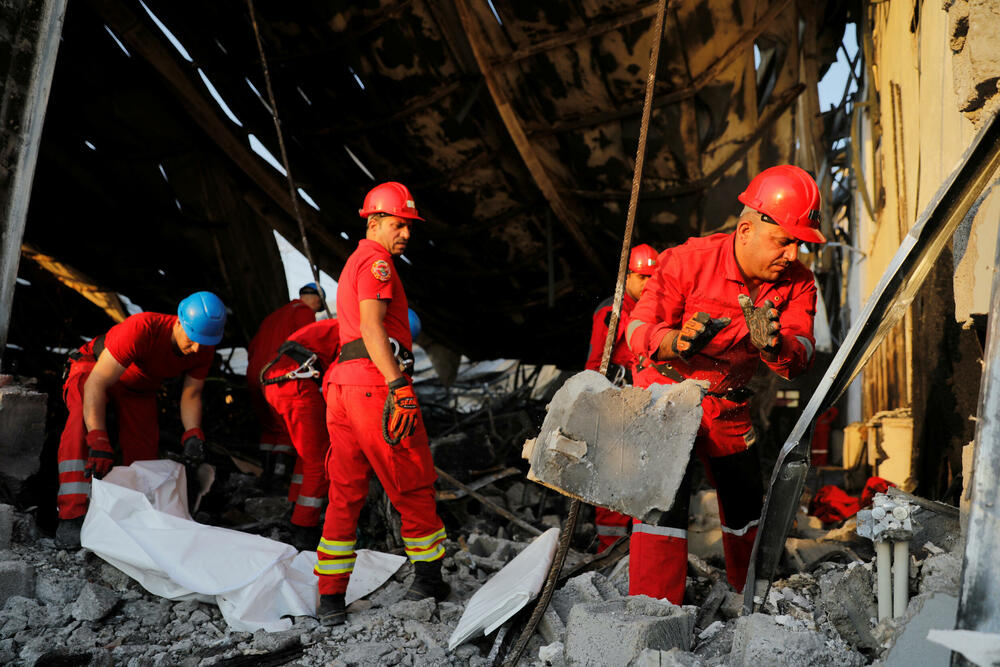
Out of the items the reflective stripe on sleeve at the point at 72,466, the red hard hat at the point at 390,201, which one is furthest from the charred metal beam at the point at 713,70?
the reflective stripe on sleeve at the point at 72,466

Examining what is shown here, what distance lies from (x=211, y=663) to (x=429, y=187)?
159 inches

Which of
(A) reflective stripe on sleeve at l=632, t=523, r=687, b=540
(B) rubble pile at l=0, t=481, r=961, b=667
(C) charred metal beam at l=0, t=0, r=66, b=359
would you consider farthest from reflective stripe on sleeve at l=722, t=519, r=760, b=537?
(C) charred metal beam at l=0, t=0, r=66, b=359

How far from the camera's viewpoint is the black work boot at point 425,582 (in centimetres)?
325

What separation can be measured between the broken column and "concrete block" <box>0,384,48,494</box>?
12.8ft

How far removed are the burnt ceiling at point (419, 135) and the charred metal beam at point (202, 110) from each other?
0.02 meters

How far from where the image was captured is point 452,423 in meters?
6.98

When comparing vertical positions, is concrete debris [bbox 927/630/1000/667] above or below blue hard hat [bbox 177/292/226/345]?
below

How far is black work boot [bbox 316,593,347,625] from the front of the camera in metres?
3.12

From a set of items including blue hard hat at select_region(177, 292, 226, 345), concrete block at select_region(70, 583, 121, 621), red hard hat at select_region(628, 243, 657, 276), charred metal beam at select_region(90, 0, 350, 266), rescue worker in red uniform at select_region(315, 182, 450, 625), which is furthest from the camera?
charred metal beam at select_region(90, 0, 350, 266)

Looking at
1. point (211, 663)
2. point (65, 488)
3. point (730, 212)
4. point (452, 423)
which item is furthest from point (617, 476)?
point (452, 423)

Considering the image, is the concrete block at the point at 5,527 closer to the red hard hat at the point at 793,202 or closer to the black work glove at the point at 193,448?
the black work glove at the point at 193,448

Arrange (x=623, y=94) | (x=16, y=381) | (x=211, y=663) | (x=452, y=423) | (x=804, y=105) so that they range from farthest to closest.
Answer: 1. (x=452, y=423)
2. (x=804, y=105)
3. (x=623, y=94)
4. (x=16, y=381)
5. (x=211, y=663)

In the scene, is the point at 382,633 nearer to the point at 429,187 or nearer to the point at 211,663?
the point at 211,663

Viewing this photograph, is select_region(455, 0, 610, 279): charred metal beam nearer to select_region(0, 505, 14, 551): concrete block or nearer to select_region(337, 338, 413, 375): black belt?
select_region(337, 338, 413, 375): black belt
